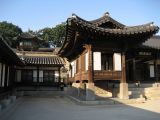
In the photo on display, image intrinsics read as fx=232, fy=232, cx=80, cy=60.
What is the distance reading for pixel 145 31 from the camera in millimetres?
18438

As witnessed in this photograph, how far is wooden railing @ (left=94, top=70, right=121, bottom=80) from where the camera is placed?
18550 millimetres

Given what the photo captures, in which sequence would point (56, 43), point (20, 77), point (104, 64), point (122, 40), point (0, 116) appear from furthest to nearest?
1. point (56, 43)
2. point (20, 77)
3. point (104, 64)
4. point (122, 40)
5. point (0, 116)

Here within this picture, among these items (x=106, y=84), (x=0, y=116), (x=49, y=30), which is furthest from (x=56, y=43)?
(x=0, y=116)

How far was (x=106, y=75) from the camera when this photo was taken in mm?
18797

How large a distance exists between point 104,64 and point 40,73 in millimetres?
15645

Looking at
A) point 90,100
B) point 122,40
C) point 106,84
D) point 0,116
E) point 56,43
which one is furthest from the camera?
point 56,43

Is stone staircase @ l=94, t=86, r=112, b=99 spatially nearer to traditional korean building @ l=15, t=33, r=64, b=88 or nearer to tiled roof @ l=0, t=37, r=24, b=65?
tiled roof @ l=0, t=37, r=24, b=65

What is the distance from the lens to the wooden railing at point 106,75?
18.5 meters

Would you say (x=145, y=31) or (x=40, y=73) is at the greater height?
(x=145, y=31)

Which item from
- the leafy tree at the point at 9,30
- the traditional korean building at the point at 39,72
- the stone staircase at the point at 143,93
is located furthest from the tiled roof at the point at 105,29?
the leafy tree at the point at 9,30

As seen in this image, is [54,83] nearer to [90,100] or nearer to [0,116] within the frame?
[90,100]

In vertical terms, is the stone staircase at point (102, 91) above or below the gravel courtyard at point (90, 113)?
above

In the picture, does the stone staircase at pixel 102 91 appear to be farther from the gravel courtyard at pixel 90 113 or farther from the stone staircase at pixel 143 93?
the gravel courtyard at pixel 90 113

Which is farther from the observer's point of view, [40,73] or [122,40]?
[40,73]
